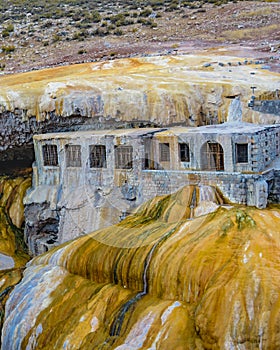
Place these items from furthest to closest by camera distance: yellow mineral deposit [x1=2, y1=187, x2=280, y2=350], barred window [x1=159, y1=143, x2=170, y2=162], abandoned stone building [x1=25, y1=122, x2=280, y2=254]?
barred window [x1=159, y1=143, x2=170, y2=162] → abandoned stone building [x1=25, y1=122, x2=280, y2=254] → yellow mineral deposit [x1=2, y1=187, x2=280, y2=350]

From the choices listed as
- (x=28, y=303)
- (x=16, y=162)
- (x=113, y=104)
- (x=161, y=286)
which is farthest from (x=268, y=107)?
(x=28, y=303)

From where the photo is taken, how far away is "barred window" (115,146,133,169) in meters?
21.1

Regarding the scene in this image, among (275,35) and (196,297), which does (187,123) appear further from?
(275,35)

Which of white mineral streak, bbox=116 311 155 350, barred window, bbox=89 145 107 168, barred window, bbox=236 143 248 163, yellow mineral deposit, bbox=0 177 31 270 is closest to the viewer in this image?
white mineral streak, bbox=116 311 155 350

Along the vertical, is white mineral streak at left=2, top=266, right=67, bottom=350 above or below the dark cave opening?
below

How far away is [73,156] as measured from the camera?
2270 centimetres

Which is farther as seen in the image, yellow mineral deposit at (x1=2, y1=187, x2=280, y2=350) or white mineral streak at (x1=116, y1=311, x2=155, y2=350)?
white mineral streak at (x1=116, y1=311, x2=155, y2=350)

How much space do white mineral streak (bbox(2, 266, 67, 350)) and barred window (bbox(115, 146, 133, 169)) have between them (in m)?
4.54

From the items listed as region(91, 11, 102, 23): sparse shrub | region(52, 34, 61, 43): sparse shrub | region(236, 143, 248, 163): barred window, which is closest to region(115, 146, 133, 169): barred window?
region(236, 143, 248, 163): barred window

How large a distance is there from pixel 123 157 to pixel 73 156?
2491mm

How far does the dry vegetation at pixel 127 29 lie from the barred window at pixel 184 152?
53.0 feet

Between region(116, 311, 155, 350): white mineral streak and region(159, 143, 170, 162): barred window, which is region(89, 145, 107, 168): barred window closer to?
region(159, 143, 170, 162): barred window

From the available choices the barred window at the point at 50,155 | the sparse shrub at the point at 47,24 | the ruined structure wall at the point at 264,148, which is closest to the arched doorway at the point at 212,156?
the ruined structure wall at the point at 264,148

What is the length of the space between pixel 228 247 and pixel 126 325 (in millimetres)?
3661
